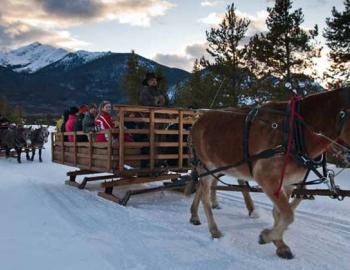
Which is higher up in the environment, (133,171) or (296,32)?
(296,32)

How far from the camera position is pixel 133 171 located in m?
8.27

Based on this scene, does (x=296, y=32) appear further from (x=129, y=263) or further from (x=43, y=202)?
(x=129, y=263)

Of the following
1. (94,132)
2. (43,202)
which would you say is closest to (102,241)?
(43,202)

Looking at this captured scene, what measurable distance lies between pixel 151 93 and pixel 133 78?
31742mm

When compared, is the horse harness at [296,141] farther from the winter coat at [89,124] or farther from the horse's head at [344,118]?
the winter coat at [89,124]

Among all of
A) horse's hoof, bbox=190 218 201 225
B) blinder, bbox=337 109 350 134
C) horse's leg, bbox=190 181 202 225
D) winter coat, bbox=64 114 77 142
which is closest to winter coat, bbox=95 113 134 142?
winter coat, bbox=64 114 77 142

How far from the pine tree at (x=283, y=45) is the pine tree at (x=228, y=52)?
151 cm

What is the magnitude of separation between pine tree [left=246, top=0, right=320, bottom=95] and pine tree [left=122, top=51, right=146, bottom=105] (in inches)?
680

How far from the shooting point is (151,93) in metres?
9.96

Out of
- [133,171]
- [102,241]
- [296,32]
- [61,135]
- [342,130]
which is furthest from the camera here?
[296,32]

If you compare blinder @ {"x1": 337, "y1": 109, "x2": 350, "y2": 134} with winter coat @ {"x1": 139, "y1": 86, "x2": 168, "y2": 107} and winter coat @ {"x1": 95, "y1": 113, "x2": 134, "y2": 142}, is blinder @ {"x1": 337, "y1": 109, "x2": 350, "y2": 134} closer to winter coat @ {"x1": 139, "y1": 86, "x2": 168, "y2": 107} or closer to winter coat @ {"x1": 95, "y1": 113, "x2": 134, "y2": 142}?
winter coat @ {"x1": 95, "y1": 113, "x2": 134, "y2": 142}

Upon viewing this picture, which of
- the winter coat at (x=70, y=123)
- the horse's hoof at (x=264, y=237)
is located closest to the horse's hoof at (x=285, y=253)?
the horse's hoof at (x=264, y=237)

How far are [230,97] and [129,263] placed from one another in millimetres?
20836

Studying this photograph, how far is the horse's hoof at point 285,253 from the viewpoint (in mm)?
5043
